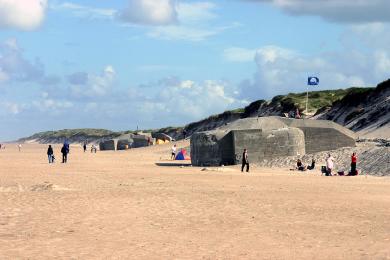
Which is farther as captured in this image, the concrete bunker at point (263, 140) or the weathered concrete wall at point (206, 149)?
the weathered concrete wall at point (206, 149)

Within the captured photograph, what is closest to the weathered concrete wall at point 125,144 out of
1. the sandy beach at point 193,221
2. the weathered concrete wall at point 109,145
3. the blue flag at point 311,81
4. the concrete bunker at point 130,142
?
the concrete bunker at point 130,142

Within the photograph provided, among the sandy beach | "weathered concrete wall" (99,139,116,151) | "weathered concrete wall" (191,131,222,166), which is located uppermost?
"weathered concrete wall" (99,139,116,151)

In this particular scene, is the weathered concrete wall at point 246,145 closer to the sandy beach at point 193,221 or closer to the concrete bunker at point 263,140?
the concrete bunker at point 263,140

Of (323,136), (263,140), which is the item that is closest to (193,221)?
(263,140)

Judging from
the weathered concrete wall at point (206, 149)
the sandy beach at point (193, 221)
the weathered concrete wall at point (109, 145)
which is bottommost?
the sandy beach at point (193, 221)

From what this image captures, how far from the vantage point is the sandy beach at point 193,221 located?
10.0 meters

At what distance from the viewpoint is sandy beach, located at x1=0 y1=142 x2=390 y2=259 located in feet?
32.9

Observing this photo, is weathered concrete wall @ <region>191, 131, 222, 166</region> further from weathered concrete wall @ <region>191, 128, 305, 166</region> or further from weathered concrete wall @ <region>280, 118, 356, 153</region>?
weathered concrete wall @ <region>280, 118, 356, 153</region>

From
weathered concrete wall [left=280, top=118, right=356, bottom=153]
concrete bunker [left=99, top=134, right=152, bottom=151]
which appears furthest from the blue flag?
concrete bunker [left=99, top=134, right=152, bottom=151]

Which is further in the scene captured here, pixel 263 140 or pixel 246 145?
pixel 263 140

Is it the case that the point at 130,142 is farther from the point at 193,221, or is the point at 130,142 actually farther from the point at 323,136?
the point at 193,221

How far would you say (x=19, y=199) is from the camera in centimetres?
1670

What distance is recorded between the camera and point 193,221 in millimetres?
13234

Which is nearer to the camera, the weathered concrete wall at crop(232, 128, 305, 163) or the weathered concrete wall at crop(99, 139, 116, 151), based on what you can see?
the weathered concrete wall at crop(232, 128, 305, 163)
